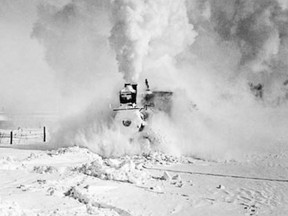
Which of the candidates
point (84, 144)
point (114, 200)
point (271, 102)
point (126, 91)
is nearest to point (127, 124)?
point (126, 91)

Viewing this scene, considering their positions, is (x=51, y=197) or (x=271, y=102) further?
(x=271, y=102)

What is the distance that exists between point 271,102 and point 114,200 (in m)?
31.2

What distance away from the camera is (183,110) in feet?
72.0

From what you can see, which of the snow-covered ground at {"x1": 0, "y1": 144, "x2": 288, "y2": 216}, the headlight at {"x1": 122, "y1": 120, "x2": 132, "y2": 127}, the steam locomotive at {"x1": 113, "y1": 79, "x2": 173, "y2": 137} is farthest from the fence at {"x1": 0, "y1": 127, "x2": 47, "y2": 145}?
the snow-covered ground at {"x1": 0, "y1": 144, "x2": 288, "y2": 216}

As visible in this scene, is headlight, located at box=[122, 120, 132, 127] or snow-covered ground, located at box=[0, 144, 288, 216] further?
headlight, located at box=[122, 120, 132, 127]

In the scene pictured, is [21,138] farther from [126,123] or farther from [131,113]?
[131,113]

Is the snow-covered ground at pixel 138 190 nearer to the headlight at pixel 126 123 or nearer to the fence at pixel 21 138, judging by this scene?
the headlight at pixel 126 123

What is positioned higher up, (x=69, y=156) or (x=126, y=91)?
(x=126, y=91)

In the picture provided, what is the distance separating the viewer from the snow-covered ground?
7.91m

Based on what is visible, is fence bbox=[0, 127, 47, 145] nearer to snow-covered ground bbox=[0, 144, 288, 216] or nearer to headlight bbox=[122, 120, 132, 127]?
headlight bbox=[122, 120, 132, 127]

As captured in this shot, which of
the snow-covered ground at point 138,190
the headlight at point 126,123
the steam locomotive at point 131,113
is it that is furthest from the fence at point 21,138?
the snow-covered ground at point 138,190

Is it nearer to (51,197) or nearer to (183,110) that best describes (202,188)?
(51,197)

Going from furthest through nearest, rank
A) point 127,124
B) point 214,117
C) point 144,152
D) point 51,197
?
1. point 214,117
2. point 127,124
3. point 144,152
4. point 51,197

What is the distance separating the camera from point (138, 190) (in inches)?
382
